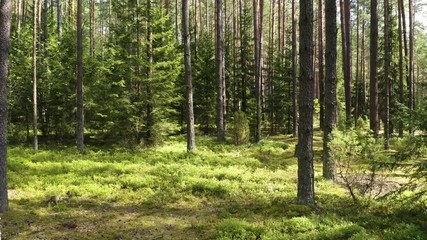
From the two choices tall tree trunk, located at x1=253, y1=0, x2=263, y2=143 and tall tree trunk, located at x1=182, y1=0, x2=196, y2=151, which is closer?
tall tree trunk, located at x1=182, y1=0, x2=196, y2=151

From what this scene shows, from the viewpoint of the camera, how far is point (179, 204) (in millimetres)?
9969

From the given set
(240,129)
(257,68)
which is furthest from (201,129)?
(257,68)

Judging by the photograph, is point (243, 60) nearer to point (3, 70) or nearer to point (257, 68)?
point (257, 68)

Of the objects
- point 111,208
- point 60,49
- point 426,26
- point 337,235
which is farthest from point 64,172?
point 426,26

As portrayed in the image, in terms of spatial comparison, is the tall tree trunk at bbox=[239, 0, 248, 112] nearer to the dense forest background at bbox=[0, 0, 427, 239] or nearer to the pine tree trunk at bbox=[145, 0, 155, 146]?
the dense forest background at bbox=[0, 0, 427, 239]

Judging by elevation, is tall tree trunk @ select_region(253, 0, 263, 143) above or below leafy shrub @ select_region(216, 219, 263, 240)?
above

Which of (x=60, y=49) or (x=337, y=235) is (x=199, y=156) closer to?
(x=337, y=235)

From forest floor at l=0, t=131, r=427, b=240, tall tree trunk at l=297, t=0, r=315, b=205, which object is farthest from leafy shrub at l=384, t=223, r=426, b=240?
tall tree trunk at l=297, t=0, r=315, b=205

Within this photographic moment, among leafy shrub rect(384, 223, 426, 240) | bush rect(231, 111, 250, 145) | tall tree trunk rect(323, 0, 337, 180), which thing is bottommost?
leafy shrub rect(384, 223, 426, 240)

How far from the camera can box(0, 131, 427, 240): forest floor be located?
744 cm

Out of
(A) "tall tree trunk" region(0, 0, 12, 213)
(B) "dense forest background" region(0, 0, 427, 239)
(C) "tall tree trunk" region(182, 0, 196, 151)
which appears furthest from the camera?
(C) "tall tree trunk" region(182, 0, 196, 151)

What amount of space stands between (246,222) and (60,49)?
20910 millimetres

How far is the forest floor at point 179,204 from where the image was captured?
7438 mm

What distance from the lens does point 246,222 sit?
7633mm
